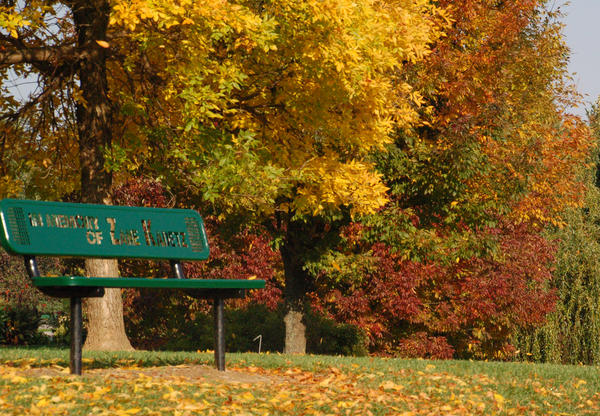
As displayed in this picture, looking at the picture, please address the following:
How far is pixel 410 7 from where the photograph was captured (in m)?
12.0

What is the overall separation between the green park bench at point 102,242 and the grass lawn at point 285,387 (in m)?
0.53

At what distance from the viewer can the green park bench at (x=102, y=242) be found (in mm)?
6539

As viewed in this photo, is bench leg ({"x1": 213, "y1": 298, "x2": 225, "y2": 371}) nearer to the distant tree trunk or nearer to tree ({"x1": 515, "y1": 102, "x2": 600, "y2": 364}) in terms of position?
the distant tree trunk

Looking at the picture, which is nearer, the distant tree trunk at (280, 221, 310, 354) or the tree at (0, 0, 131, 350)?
the tree at (0, 0, 131, 350)

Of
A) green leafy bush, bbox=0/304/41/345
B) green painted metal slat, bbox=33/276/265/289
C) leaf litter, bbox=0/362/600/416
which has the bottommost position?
leaf litter, bbox=0/362/600/416

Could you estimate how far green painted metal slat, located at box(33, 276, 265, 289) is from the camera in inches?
247

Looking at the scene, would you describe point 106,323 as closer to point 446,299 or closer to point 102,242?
point 102,242

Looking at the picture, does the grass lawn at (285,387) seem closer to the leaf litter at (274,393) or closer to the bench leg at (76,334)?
the leaf litter at (274,393)

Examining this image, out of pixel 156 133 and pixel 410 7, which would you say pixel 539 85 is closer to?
pixel 410 7

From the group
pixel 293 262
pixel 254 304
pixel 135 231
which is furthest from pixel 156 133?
pixel 254 304

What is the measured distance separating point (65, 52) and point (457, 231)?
8004 millimetres

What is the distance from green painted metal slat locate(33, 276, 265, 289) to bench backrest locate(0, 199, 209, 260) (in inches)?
19.3

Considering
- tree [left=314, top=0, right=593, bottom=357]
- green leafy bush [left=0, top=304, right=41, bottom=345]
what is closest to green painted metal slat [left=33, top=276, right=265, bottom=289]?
tree [left=314, top=0, right=593, bottom=357]

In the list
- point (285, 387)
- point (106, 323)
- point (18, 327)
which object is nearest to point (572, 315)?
point (18, 327)
